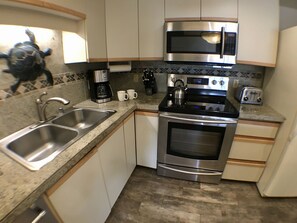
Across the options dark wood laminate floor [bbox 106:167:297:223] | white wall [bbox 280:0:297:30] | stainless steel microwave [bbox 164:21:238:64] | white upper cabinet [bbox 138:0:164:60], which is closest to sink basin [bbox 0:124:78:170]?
dark wood laminate floor [bbox 106:167:297:223]

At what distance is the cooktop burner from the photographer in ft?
5.50

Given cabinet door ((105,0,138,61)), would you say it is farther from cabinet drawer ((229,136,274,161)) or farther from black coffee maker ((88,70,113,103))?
cabinet drawer ((229,136,274,161))

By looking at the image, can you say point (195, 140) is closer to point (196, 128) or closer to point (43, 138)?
point (196, 128)

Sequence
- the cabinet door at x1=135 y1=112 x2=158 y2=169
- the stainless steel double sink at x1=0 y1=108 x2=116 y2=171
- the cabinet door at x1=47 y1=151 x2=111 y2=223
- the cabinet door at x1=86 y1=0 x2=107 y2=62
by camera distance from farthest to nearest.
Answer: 1. the cabinet door at x1=135 y1=112 x2=158 y2=169
2. the cabinet door at x1=86 y1=0 x2=107 y2=62
3. the stainless steel double sink at x1=0 y1=108 x2=116 y2=171
4. the cabinet door at x1=47 y1=151 x2=111 y2=223

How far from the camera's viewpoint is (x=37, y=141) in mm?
1317

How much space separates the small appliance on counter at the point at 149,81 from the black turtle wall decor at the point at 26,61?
1.07 metres

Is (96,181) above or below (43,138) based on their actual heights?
below

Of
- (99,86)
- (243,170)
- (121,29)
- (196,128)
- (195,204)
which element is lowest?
(195,204)

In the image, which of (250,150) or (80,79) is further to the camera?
(80,79)

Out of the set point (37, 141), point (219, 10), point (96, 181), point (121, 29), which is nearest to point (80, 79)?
point (121, 29)

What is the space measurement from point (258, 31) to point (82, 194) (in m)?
2.01

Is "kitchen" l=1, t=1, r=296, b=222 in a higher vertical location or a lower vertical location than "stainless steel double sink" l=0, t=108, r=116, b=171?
higher

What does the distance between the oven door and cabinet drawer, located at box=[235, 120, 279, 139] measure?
0.31 feet

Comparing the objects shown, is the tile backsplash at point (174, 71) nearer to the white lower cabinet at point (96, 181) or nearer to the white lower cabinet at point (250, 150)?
the white lower cabinet at point (250, 150)
